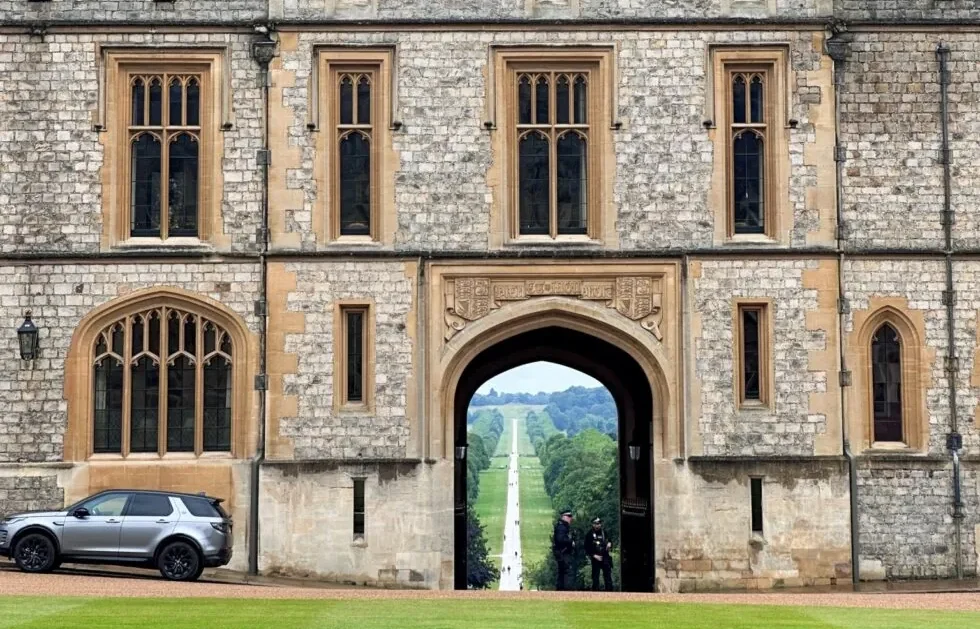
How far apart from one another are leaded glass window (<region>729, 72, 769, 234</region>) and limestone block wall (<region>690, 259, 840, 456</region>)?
3.17 ft

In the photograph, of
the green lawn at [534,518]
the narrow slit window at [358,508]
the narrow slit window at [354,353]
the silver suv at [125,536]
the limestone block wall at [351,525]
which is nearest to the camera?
the silver suv at [125,536]

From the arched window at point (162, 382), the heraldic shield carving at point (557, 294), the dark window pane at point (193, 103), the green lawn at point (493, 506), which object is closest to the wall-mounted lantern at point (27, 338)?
the arched window at point (162, 382)

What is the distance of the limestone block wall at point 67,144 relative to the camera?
27.9 metres

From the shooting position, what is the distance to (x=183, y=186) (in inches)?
1109

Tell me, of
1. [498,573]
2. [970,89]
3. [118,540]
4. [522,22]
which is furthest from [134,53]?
[498,573]

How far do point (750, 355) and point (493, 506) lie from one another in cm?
11539

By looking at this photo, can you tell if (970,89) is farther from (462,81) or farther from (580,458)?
(580,458)

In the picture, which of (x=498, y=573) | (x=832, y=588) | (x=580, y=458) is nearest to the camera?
(x=832, y=588)

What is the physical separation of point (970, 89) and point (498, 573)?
63.2m

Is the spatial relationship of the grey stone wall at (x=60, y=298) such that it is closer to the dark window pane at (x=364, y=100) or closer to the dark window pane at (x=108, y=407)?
the dark window pane at (x=108, y=407)

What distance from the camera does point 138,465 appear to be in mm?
27562

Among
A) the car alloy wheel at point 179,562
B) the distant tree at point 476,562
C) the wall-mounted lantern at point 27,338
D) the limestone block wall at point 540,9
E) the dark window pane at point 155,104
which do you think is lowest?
the distant tree at point 476,562

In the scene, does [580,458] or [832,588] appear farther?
[580,458]

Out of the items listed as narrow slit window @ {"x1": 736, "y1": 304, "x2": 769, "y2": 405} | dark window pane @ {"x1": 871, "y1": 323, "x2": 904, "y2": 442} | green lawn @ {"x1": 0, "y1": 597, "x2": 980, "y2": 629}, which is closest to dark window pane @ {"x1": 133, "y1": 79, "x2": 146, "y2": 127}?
green lawn @ {"x1": 0, "y1": 597, "x2": 980, "y2": 629}
